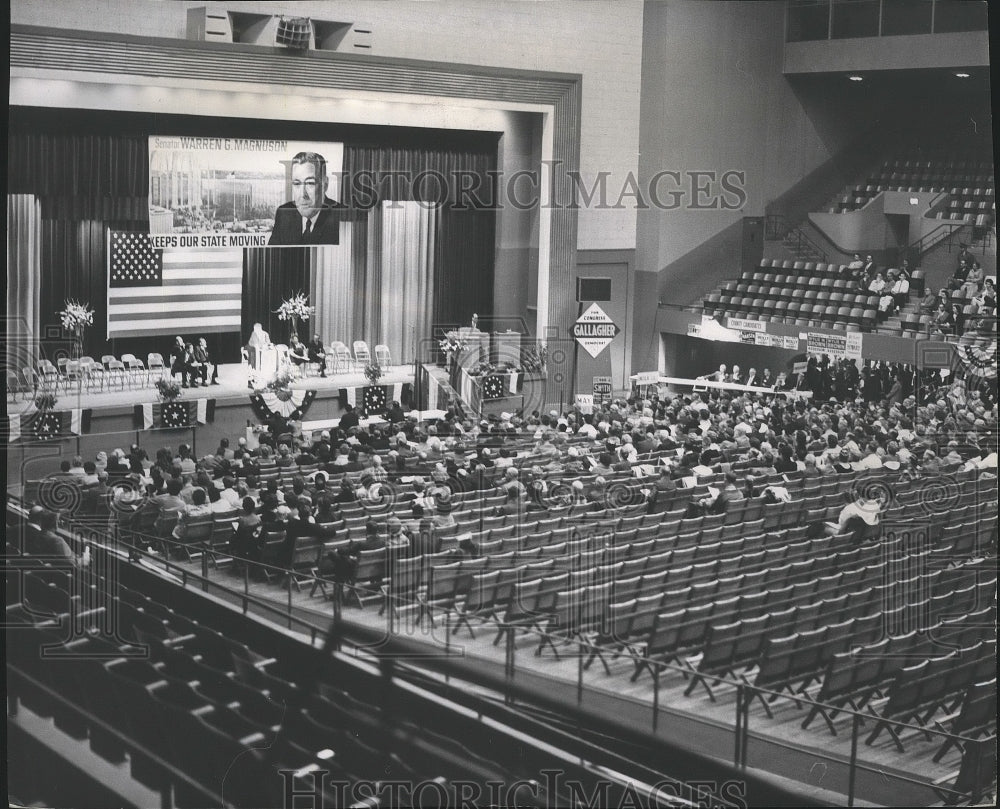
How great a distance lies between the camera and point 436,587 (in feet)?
40.4

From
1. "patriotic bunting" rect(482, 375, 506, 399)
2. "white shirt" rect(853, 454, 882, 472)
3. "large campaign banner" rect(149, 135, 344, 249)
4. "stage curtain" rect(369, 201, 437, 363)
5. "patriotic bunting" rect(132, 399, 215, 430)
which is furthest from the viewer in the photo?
"stage curtain" rect(369, 201, 437, 363)

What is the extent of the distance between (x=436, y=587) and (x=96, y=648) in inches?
147

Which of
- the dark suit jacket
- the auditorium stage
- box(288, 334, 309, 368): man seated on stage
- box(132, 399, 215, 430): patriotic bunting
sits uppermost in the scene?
the dark suit jacket

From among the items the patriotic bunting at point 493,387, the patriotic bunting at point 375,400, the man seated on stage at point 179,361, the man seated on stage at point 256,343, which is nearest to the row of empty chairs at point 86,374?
the man seated on stage at point 179,361

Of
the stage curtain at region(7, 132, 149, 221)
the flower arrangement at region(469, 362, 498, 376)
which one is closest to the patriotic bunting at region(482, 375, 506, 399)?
the flower arrangement at region(469, 362, 498, 376)

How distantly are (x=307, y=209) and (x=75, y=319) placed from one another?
15.1ft

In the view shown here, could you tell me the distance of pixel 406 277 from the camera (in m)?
24.7

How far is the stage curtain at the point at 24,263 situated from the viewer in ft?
63.4

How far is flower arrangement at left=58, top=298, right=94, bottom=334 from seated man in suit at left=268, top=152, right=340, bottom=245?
3.38m

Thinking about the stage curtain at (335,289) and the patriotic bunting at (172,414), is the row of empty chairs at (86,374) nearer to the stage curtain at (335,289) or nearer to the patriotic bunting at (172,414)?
the patriotic bunting at (172,414)

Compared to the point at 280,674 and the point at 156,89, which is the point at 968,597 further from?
the point at 156,89

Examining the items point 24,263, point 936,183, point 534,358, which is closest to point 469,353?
point 534,358

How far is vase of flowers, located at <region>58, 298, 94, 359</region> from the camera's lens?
19969 millimetres

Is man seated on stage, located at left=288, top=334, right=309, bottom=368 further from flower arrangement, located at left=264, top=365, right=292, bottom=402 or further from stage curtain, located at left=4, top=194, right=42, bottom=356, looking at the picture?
stage curtain, located at left=4, top=194, right=42, bottom=356
